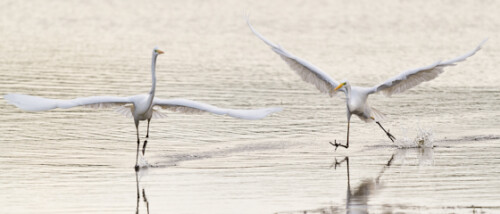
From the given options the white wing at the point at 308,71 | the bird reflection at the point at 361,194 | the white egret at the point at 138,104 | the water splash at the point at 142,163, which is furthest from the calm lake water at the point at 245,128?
the white wing at the point at 308,71

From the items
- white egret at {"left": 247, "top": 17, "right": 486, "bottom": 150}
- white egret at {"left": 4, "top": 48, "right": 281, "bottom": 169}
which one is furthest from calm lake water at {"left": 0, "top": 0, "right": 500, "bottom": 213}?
white egret at {"left": 4, "top": 48, "right": 281, "bottom": 169}

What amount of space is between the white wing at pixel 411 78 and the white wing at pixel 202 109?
11.3 ft

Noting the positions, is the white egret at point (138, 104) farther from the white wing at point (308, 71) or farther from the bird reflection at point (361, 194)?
the white wing at point (308, 71)

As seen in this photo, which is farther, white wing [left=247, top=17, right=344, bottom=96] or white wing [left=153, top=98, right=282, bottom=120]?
white wing [left=247, top=17, right=344, bottom=96]

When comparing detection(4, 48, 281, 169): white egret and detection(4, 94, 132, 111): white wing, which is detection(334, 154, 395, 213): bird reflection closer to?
detection(4, 48, 281, 169): white egret

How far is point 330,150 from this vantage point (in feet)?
56.8

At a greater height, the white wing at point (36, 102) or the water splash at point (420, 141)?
the white wing at point (36, 102)

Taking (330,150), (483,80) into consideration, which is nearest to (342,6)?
(483,80)

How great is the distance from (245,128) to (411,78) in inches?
133

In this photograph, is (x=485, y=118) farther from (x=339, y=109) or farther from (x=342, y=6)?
(x=342, y=6)

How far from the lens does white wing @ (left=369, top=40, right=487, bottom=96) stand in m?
17.1

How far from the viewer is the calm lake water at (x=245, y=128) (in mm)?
13398

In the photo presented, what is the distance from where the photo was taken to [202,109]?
52.2ft

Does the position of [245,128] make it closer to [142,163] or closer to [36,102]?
[142,163]
